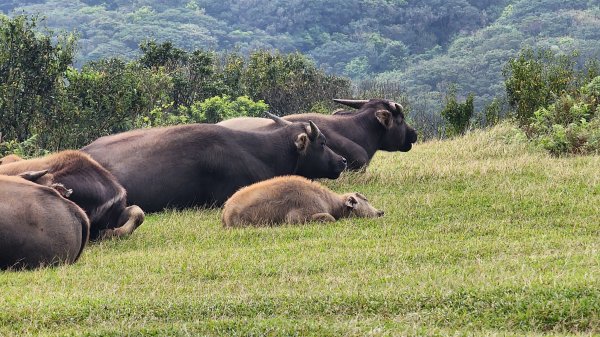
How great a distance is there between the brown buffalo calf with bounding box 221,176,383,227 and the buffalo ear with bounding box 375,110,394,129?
247 inches

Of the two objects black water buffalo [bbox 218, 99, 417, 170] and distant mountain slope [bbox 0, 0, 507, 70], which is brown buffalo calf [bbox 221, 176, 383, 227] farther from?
distant mountain slope [bbox 0, 0, 507, 70]

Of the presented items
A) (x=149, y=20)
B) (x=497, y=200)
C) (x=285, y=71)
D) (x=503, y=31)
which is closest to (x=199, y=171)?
(x=497, y=200)

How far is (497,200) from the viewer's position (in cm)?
1428

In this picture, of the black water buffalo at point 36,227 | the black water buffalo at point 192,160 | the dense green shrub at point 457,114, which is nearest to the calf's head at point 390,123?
the black water buffalo at point 192,160

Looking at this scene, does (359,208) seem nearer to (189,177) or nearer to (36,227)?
(189,177)

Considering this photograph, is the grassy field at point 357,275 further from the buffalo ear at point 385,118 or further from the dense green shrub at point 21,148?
the dense green shrub at point 21,148

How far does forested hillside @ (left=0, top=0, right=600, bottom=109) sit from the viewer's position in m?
89.8

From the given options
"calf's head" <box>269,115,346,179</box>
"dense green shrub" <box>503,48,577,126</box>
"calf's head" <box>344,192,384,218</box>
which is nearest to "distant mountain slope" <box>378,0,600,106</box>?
"dense green shrub" <box>503,48,577,126</box>

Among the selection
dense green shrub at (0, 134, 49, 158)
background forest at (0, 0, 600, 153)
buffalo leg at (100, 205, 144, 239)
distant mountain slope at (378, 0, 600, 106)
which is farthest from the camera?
distant mountain slope at (378, 0, 600, 106)

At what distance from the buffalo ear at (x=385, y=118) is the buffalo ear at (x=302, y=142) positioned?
9.90 feet

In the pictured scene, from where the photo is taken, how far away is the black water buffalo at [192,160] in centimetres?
1585

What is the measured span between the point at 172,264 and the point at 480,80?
68.1 m

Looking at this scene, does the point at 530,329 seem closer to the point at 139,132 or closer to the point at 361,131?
the point at 139,132

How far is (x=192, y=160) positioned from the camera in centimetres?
1627
